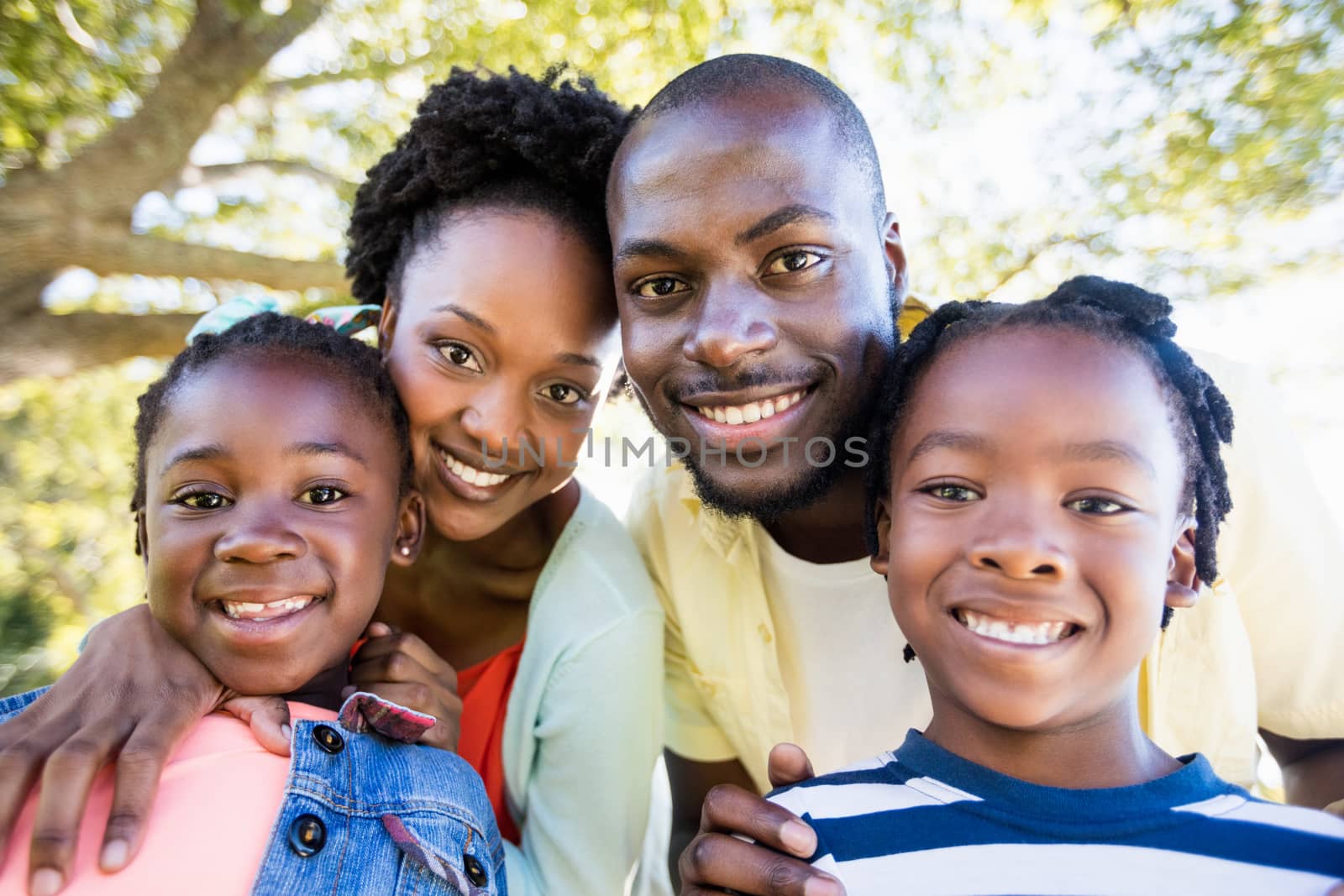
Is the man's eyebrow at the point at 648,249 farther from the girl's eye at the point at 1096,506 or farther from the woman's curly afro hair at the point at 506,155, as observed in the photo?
the girl's eye at the point at 1096,506

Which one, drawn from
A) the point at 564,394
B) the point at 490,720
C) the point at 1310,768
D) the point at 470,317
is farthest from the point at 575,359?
the point at 1310,768

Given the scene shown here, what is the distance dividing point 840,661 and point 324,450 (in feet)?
4.41

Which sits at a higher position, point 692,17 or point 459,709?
point 692,17

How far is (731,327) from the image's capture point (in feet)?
6.40

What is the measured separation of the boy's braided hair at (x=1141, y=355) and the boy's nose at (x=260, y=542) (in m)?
1.14

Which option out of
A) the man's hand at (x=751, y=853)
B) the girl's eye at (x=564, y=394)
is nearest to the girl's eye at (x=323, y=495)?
the girl's eye at (x=564, y=394)

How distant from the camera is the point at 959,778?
1617 mm

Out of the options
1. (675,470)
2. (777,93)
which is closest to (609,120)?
(777,93)

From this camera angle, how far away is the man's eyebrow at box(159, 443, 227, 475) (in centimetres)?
183

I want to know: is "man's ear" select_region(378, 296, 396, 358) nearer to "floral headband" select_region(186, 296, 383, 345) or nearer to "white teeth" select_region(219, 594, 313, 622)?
"floral headband" select_region(186, 296, 383, 345)

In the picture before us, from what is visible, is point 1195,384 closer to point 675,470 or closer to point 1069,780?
point 1069,780

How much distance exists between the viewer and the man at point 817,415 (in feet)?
6.62

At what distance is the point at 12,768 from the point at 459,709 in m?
0.83

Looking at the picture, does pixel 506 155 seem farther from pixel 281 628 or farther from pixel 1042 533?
pixel 1042 533
